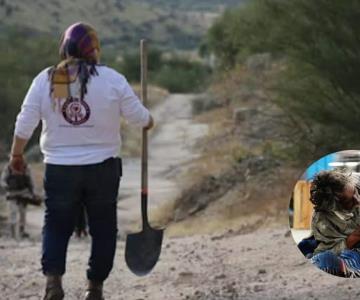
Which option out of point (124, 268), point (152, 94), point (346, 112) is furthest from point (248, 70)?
point (152, 94)

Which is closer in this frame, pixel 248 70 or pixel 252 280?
pixel 252 280

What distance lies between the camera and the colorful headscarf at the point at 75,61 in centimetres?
607

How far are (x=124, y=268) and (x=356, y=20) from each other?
5.29m

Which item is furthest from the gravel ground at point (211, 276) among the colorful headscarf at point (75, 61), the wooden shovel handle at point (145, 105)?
the colorful headscarf at point (75, 61)

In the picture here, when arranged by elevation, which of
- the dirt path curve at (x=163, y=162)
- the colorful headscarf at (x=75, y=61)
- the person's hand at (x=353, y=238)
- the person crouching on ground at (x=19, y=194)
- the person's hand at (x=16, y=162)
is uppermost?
the colorful headscarf at (x=75, y=61)

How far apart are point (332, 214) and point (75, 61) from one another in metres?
1.97

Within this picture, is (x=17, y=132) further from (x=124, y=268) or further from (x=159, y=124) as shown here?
(x=159, y=124)

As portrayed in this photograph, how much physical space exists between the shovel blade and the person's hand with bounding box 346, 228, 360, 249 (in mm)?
1902

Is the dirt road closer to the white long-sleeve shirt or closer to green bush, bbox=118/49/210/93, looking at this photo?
the white long-sleeve shirt

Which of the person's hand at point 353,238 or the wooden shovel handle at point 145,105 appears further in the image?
the wooden shovel handle at point 145,105

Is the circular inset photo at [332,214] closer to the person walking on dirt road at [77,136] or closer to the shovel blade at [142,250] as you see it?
the person walking on dirt road at [77,136]

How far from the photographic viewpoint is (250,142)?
81.1 feet

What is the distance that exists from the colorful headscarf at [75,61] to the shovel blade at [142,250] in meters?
1.18

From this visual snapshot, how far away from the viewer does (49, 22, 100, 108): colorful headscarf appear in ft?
19.9
